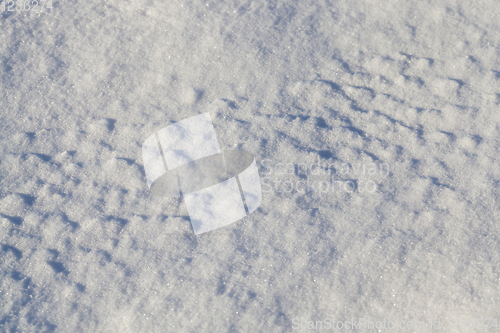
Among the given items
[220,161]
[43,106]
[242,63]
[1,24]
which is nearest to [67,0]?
[1,24]

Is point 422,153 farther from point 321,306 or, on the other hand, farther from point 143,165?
point 143,165

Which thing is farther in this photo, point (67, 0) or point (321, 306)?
point (67, 0)

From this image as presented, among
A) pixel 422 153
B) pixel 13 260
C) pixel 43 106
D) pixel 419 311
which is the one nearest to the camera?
pixel 419 311

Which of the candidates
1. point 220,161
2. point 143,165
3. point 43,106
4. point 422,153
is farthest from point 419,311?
point 43,106

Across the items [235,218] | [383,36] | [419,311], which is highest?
[383,36]

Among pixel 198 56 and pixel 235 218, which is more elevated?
pixel 198 56

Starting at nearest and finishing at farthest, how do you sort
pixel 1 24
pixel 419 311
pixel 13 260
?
1. pixel 419 311
2. pixel 13 260
3. pixel 1 24
